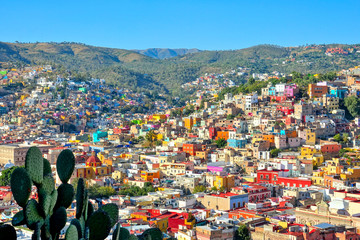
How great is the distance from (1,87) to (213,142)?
1425 inches

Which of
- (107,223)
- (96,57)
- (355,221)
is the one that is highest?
(96,57)

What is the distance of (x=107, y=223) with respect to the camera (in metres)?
4.45

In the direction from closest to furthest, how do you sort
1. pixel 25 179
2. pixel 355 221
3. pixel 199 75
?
pixel 25 179
pixel 355 221
pixel 199 75

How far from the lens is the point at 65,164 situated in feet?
14.6

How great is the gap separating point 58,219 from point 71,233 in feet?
0.84

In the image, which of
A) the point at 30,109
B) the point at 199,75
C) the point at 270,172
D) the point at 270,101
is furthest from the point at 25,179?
the point at 199,75

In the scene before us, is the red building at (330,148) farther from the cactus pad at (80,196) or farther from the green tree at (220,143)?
the cactus pad at (80,196)

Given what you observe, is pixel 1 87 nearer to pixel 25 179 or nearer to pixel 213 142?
pixel 213 142

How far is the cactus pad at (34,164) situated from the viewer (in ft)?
13.3

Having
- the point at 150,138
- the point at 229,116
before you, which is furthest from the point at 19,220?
the point at 229,116

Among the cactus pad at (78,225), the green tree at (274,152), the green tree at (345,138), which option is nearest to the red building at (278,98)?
the green tree at (345,138)

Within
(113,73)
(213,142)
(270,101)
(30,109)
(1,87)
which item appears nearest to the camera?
(213,142)

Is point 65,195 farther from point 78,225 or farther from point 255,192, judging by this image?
point 255,192

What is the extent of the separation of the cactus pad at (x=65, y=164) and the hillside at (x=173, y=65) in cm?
7677
